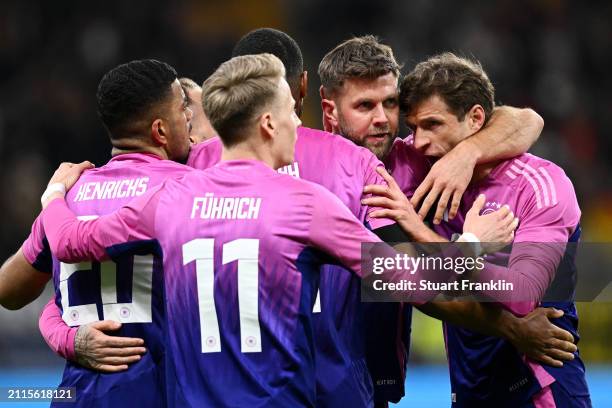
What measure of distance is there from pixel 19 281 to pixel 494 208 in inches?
91.3

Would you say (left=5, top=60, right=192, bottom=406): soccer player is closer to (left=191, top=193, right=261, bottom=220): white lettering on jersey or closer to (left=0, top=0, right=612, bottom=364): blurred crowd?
(left=191, top=193, right=261, bottom=220): white lettering on jersey

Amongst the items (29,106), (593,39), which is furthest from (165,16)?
(593,39)

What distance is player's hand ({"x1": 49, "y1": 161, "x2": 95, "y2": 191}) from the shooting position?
181 inches

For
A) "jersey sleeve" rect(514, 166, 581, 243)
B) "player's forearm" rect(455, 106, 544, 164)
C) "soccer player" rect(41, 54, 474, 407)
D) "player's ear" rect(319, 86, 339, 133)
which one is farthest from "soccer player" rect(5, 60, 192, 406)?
"jersey sleeve" rect(514, 166, 581, 243)

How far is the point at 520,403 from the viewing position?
484 centimetres

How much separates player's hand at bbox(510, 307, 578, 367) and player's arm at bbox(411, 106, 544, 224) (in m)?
0.63

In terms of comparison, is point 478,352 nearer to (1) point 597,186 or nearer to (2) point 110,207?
(2) point 110,207

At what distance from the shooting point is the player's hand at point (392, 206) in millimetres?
4379

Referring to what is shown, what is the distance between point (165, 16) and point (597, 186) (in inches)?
273

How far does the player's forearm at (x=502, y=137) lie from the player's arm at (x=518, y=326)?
2.63ft

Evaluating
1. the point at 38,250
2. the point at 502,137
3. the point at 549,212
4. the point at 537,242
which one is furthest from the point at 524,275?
the point at 38,250

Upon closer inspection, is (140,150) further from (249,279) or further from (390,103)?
(390,103)

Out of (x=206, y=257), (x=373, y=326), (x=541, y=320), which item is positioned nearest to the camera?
(x=206, y=257)

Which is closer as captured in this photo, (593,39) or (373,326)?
(373,326)
